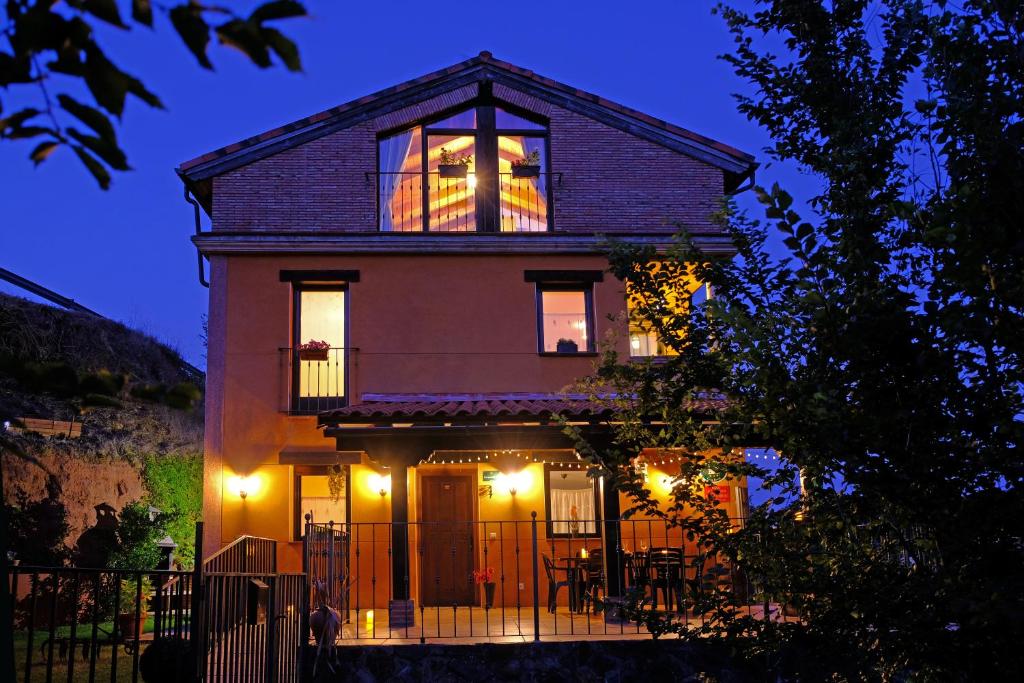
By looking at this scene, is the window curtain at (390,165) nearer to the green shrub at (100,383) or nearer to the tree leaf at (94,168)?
the green shrub at (100,383)

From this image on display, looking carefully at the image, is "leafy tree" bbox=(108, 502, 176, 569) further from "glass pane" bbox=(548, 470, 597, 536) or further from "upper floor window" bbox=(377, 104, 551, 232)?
"glass pane" bbox=(548, 470, 597, 536)

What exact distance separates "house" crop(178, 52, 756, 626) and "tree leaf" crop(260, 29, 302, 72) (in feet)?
38.6

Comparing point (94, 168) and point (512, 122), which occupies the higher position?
point (512, 122)

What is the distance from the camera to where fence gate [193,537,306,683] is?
21.4ft

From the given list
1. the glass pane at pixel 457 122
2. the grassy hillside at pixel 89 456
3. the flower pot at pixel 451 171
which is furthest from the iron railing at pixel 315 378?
the glass pane at pixel 457 122


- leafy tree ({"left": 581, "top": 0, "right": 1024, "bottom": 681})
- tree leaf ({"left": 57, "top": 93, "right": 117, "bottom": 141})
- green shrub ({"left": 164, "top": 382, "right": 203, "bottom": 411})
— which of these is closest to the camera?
tree leaf ({"left": 57, "top": 93, "right": 117, "bottom": 141})

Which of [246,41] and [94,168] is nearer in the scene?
[246,41]

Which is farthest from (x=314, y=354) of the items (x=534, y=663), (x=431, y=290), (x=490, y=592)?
(x=534, y=663)

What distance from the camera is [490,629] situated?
11.1m

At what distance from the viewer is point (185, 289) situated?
126 meters

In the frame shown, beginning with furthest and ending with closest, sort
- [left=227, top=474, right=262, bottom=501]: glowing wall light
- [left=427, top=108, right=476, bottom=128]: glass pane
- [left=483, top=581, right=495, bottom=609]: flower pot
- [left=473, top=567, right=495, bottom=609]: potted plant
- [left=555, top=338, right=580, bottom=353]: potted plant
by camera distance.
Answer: [left=427, top=108, right=476, bottom=128]: glass pane < [left=555, top=338, right=580, bottom=353]: potted plant < [left=227, top=474, right=262, bottom=501]: glowing wall light < [left=483, top=581, right=495, bottom=609]: flower pot < [left=473, top=567, right=495, bottom=609]: potted plant

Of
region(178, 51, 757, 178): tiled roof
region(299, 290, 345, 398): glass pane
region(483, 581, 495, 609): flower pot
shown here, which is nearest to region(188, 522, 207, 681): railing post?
region(483, 581, 495, 609): flower pot

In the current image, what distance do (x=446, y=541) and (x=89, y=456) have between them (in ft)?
20.6

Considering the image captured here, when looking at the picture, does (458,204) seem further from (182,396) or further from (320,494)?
(182,396)
